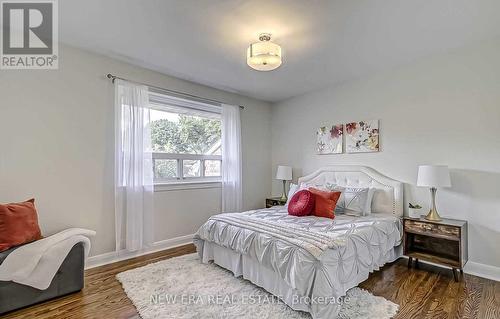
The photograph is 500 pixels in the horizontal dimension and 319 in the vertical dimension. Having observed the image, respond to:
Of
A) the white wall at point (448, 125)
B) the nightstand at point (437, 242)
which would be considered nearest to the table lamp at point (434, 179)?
the nightstand at point (437, 242)

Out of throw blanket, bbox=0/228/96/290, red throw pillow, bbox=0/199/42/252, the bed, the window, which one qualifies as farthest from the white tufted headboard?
red throw pillow, bbox=0/199/42/252

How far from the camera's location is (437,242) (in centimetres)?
319

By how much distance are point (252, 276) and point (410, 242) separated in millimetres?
2059

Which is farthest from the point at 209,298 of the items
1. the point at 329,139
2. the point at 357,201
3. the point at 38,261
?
the point at 329,139

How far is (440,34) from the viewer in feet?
8.57

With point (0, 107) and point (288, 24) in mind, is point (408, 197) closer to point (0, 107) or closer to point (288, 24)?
point (288, 24)

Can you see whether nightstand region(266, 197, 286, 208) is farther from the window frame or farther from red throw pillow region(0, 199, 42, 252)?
red throw pillow region(0, 199, 42, 252)

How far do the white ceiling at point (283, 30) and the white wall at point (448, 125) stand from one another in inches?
10.7

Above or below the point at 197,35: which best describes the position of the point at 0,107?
below

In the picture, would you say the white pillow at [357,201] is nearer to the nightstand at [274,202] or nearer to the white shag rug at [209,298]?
the white shag rug at [209,298]

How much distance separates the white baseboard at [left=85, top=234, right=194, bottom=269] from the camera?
3057mm

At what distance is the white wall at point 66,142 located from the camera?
2.60m

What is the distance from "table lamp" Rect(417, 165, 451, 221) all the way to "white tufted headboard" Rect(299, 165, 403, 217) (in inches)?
16.0

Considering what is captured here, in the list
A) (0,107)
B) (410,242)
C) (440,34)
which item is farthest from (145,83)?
(410,242)
